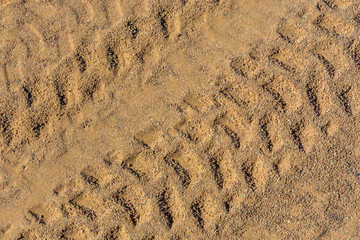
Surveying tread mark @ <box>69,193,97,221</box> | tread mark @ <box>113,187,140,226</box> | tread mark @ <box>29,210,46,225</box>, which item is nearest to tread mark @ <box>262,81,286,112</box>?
tread mark @ <box>113,187,140,226</box>

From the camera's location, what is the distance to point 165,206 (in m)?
2.26

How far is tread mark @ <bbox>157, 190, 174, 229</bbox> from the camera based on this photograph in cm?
226

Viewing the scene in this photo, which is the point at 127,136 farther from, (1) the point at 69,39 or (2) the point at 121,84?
(1) the point at 69,39

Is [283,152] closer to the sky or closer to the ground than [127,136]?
closer to the ground

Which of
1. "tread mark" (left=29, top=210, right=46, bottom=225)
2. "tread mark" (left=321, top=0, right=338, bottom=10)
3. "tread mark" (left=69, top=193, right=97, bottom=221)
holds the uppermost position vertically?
"tread mark" (left=321, top=0, right=338, bottom=10)

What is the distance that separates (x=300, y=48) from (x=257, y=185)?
1.13 meters

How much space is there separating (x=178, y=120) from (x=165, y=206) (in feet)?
2.15

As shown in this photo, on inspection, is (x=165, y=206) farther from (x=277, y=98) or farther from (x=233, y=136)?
(x=277, y=98)

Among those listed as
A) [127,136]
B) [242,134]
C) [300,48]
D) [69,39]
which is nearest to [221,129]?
[242,134]

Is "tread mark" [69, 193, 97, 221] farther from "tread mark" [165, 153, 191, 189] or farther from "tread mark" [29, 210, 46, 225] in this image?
"tread mark" [165, 153, 191, 189]

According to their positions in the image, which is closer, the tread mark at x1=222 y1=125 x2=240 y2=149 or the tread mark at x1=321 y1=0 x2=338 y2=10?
the tread mark at x1=222 y1=125 x2=240 y2=149

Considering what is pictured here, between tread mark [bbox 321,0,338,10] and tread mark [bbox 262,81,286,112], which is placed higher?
tread mark [bbox 321,0,338,10]

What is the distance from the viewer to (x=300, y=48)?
93.4 inches

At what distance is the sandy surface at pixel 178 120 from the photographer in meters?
2.26
